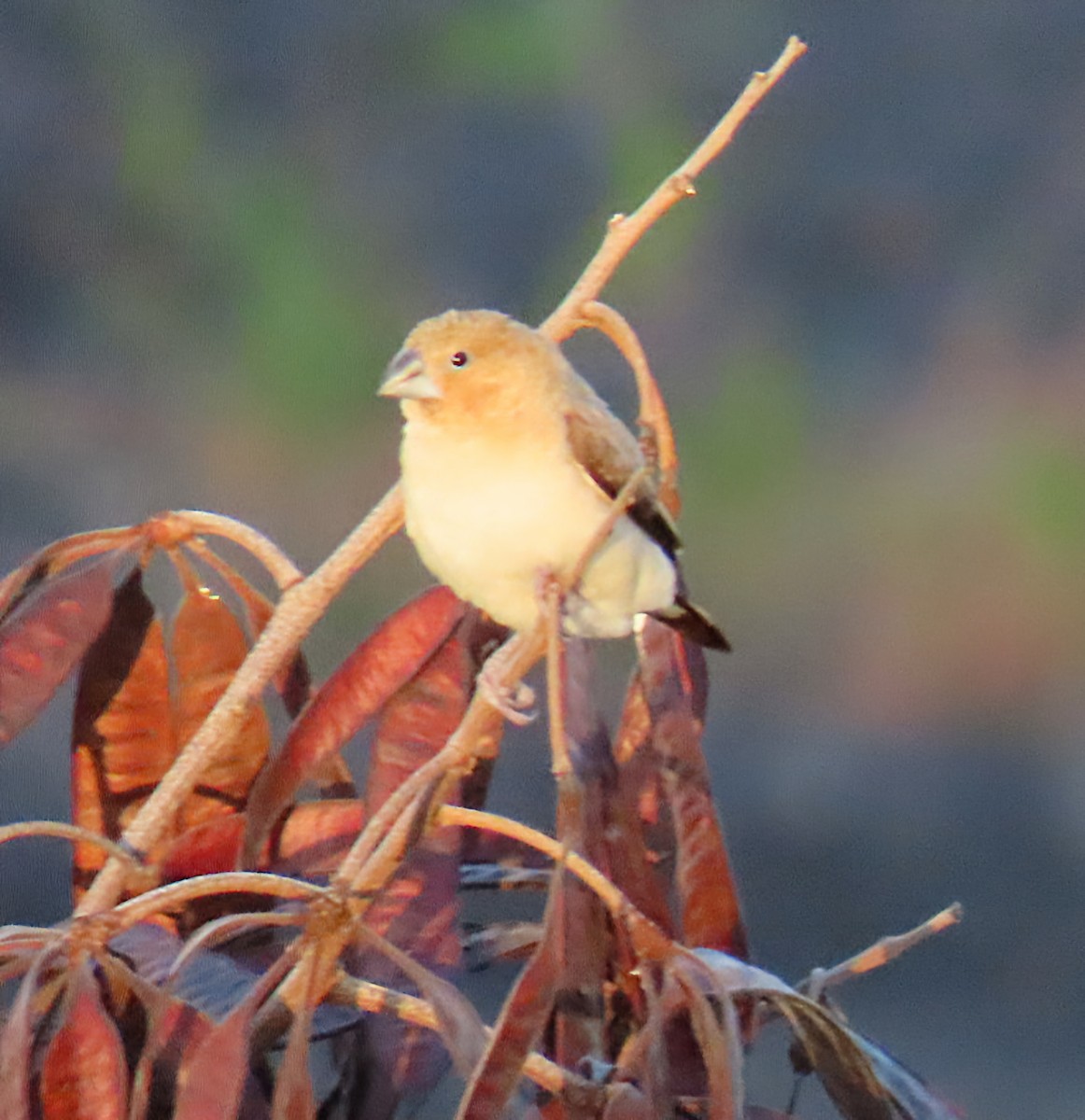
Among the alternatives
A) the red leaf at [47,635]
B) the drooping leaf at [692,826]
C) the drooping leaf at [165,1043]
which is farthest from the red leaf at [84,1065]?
the drooping leaf at [692,826]

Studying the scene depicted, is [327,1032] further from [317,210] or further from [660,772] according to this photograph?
[317,210]

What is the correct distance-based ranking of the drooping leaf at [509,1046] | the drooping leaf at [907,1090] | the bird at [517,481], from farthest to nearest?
the bird at [517,481], the drooping leaf at [907,1090], the drooping leaf at [509,1046]

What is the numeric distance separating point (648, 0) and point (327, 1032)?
3.57ft

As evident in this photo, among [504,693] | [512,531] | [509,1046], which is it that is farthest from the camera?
[512,531]

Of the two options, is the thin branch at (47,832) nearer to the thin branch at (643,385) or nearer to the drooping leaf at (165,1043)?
the drooping leaf at (165,1043)

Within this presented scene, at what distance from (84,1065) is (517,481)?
0.96ft

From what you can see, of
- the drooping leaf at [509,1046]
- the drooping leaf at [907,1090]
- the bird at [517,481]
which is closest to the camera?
the drooping leaf at [509,1046]

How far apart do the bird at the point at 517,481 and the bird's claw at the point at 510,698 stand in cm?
6

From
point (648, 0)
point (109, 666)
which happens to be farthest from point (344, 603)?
point (109, 666)

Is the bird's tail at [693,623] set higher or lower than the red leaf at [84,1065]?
higher

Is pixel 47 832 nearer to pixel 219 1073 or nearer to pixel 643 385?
pixel 219 1073

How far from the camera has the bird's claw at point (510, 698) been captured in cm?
54

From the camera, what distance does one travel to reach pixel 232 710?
58 centimetres

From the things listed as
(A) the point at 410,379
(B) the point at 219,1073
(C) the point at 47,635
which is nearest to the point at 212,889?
(B) the point at 219,1073
